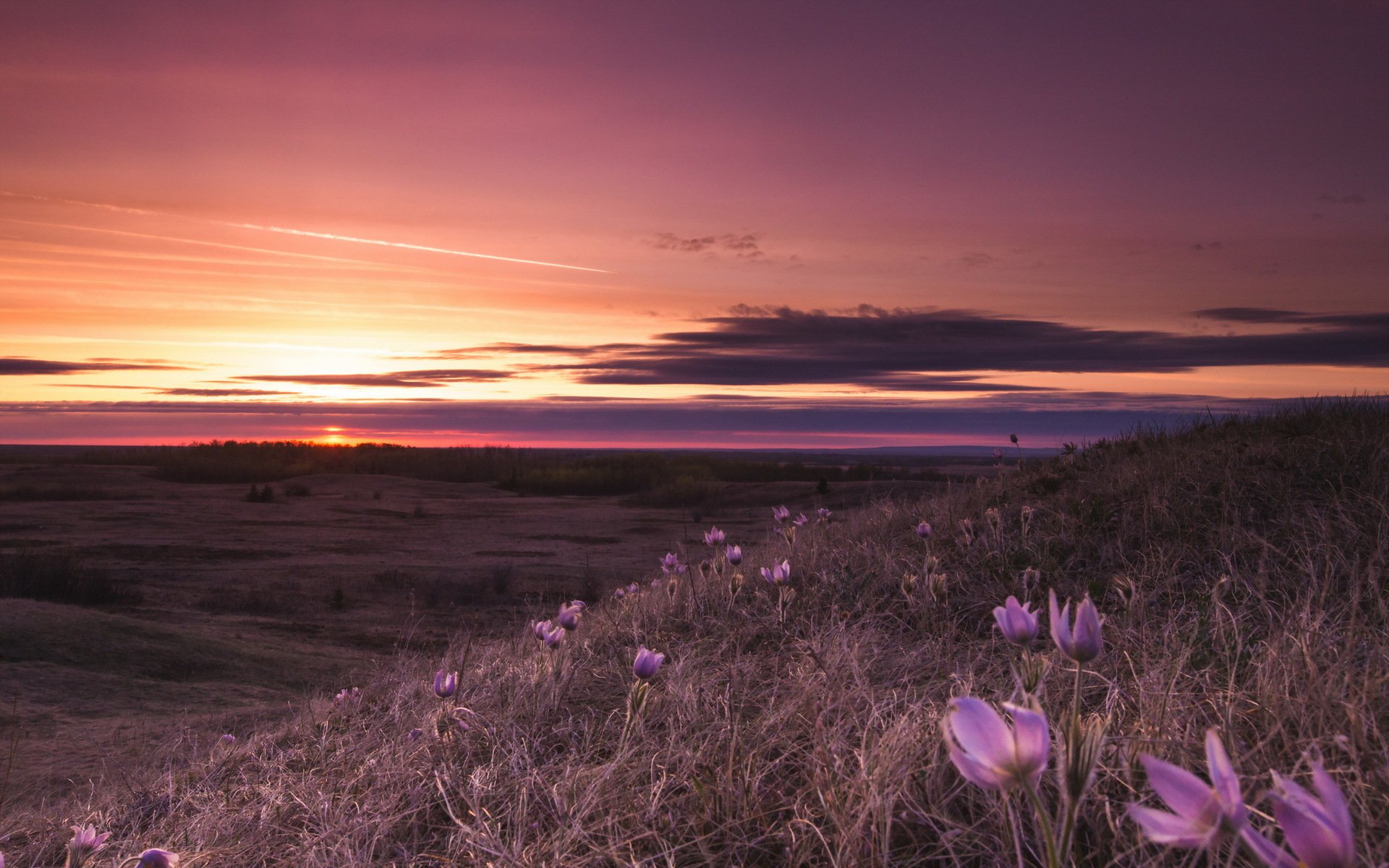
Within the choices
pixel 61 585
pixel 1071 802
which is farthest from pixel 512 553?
pixel 1071 802

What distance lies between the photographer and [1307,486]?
538cm

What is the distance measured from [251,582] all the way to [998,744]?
16.7 meters

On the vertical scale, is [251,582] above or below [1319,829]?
below

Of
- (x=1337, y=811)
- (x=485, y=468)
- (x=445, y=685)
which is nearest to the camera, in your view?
(x=1337, y=811)

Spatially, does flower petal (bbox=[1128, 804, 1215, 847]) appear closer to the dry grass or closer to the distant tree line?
the dry grass

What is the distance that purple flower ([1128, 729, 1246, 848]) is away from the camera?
0.87 meters

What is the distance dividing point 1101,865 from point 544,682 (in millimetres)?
2399

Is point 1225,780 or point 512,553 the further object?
point 512,553

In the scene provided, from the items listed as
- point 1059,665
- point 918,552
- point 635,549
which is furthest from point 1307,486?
point 635,549

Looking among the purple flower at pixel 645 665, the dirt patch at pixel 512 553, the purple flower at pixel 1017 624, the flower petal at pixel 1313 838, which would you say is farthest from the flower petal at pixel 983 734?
the dirt patch at pixel 512 553

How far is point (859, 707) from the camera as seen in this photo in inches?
121

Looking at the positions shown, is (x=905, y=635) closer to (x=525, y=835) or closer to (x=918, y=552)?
(x=918, y=552)

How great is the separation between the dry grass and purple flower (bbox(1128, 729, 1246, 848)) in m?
0.55

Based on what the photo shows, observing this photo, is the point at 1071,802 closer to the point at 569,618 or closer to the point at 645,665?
the point at 645,665
